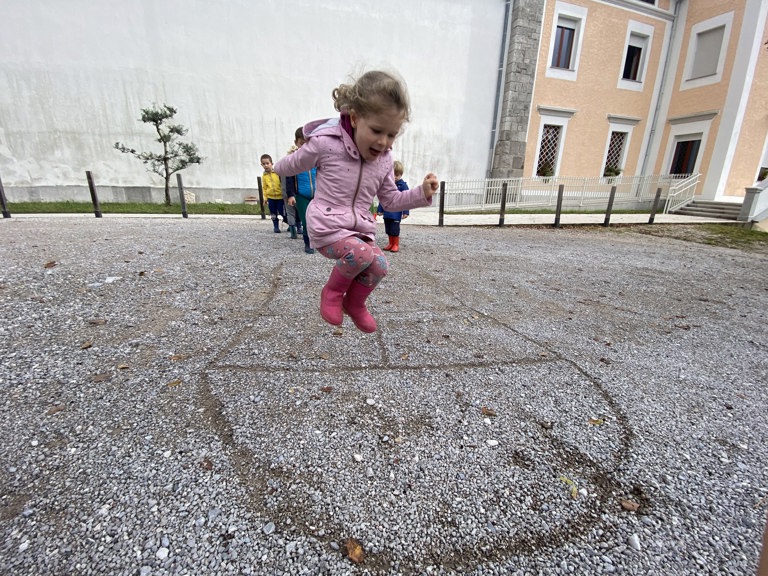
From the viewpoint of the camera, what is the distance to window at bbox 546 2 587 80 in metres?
15.5

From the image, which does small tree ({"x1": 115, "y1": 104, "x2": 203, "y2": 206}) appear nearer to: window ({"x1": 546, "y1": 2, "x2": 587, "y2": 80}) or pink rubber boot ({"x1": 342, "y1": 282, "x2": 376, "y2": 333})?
pink rubber boot ({"x1": 342, "y1": 282, "x2": 376, "y2": 333})

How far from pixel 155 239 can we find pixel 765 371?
7.16 metres

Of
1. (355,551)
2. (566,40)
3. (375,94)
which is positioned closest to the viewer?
(355,551)

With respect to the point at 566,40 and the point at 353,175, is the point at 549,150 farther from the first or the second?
the point at 353,175

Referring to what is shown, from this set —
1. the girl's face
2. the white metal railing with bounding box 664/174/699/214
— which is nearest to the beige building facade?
the white metal railing with bounding box 664/174/699/214

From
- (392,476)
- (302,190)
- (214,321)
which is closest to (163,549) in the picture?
(392,476)

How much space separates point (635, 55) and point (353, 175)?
21.5 metres

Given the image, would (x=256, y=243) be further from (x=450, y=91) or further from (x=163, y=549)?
(x=450, y=91)

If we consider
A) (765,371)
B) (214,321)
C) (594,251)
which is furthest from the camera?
(594,251)

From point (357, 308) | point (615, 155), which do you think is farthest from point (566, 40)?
point (357, 308)

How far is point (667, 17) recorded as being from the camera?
17016mm

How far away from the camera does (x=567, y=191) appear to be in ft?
54.8

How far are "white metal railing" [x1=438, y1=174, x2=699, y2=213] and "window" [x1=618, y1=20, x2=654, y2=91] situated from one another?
13.8ft

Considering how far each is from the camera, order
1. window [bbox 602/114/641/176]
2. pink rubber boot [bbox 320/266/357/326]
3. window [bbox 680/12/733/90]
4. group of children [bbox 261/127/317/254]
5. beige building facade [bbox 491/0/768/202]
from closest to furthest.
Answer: pink rubber boot [bbox 320/266/357/326]
group of children [bbox 261/127/317/254]
beige building facade [bbox 491/0/768/202]
window [bbox 680/12/733/90]
window [bbox 602/114/641/176]
